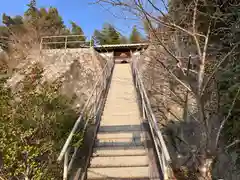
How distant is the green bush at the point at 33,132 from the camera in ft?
11.6

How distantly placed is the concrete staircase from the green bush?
70 centimetres

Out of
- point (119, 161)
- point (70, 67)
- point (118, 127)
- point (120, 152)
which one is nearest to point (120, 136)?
point (118, 127)

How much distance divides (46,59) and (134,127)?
28.2 feet

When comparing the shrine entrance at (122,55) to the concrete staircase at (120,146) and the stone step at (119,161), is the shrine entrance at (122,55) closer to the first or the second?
the concrete staircase at (120,146)

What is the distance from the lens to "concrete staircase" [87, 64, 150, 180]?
420 centimetres

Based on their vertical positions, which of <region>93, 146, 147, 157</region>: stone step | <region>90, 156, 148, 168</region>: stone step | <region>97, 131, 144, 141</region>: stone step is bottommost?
<region>90, 156, 148, 168</region>: stone step

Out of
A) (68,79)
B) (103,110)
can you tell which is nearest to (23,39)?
(68,79)

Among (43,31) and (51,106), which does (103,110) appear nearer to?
(51,106)

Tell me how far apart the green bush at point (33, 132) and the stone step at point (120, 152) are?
2.20ft

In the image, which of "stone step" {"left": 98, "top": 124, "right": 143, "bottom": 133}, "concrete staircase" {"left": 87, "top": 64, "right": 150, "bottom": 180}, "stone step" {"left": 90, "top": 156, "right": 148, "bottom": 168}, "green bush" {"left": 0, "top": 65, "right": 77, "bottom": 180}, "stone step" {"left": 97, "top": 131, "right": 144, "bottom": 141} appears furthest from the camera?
"stone step" {"left": 98, "top": 124, "right": 143, "bottom": 133}

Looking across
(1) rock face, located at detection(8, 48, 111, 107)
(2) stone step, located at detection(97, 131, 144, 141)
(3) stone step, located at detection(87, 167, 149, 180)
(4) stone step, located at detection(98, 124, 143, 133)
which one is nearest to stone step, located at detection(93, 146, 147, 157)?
(3) stone step, located at detection(87, 167, 149, 180)

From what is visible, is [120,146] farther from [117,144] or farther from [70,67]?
[70,67]

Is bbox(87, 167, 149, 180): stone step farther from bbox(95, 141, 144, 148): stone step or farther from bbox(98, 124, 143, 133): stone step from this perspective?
bbox(98, 124, 143, 133): stone step

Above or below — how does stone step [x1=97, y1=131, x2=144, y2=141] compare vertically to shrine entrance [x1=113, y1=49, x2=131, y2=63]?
below
